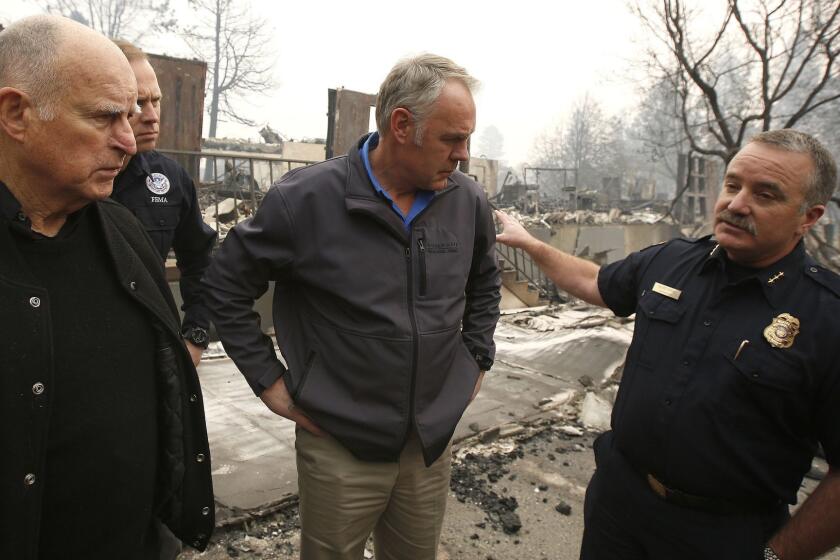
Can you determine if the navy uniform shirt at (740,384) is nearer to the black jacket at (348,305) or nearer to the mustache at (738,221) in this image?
the mustache at (738,221)

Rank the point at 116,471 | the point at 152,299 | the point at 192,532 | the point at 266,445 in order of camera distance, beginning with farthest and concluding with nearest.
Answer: the point at 266,445 → the point at 192,532 → the point at 152,299 → the point at 116,471

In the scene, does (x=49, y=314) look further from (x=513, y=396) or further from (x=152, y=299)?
(x=513, y=396)

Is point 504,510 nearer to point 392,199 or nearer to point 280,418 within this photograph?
point 280,418

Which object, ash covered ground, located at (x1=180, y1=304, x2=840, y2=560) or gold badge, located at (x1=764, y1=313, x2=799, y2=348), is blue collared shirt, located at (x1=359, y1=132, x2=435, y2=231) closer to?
gold badge, located at (x1=764, y1=313, x2=799, y2=348)

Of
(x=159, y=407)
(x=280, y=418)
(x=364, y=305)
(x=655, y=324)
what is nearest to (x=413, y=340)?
(x=364, y=305)

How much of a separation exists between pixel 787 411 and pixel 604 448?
2.05ft

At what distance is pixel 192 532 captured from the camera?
154cm

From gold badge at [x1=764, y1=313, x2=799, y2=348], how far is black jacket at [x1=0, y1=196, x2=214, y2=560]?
171cm

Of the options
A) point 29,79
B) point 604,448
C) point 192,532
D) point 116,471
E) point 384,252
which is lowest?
point 192,532

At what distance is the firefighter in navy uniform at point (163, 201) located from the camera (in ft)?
6.72

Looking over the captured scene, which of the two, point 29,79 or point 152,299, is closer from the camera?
point 29,79

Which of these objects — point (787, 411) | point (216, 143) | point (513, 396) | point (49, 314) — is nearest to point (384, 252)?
point (49, 314)

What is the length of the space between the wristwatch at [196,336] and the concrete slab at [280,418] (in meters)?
1.16

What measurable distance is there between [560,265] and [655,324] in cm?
57
